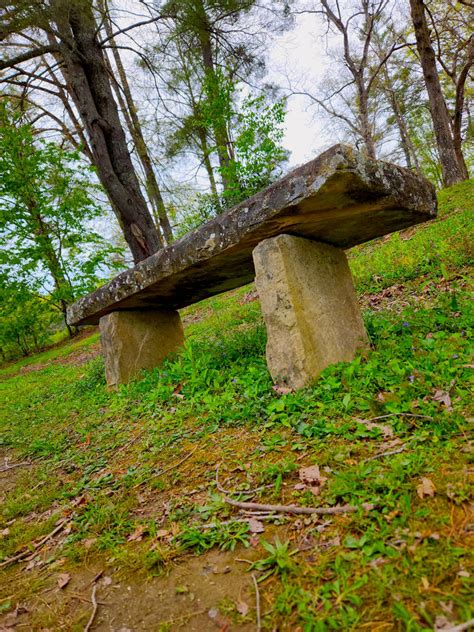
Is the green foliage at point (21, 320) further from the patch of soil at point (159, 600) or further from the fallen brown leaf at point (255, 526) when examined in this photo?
the fallen brown leaf at point (255, 526)

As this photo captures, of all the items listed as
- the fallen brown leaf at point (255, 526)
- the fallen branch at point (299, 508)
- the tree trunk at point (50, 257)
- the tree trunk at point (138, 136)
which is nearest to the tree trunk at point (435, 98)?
the tree trunk at point (138, 136)

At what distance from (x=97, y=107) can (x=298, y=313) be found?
7.07 metres

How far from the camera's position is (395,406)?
1842mm

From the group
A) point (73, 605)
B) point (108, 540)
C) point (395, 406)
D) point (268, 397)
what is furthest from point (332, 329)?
point (73, 605)

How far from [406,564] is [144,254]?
22.9 ft

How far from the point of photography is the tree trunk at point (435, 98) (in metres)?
8.82

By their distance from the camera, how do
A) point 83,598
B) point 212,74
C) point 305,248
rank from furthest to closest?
point 212,74, point 305,248, point 83,598

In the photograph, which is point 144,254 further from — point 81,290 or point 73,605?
point 73,605

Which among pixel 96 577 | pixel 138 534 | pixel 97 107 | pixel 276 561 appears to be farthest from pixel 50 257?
pixel 276 561

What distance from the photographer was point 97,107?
7.20 metres

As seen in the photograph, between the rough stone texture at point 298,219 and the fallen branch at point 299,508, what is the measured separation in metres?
1.58

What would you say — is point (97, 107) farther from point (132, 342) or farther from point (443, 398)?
point (443, 398)

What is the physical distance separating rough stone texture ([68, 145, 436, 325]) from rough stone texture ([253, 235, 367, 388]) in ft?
0.52

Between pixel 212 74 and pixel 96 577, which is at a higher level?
pixel 212 74
